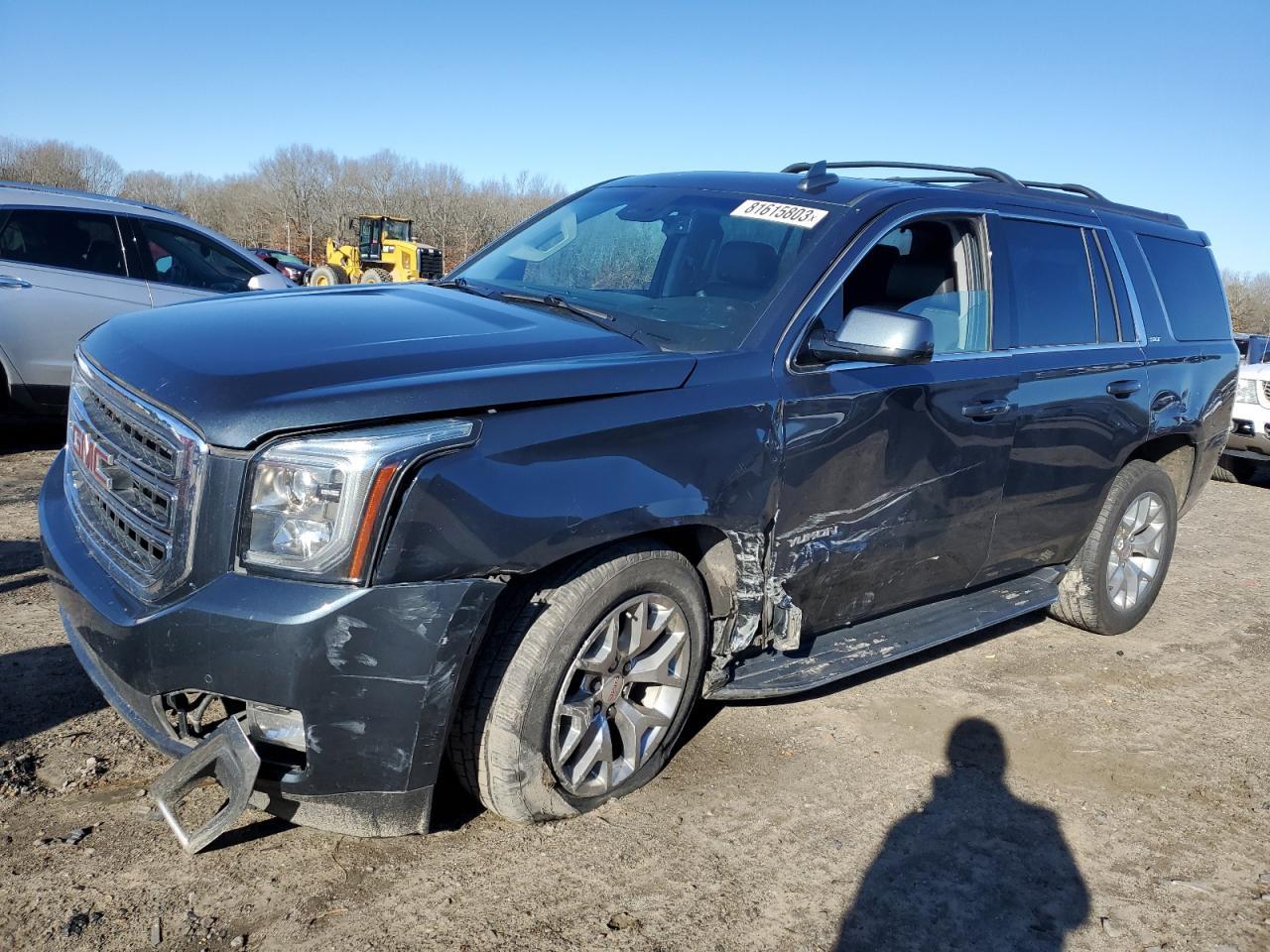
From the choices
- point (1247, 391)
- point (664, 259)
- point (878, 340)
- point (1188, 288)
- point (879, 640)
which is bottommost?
point (879, 640)

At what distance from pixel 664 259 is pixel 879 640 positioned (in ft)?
5.38

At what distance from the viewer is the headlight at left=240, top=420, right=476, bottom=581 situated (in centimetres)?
243

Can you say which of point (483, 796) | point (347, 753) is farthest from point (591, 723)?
point (347, 753)

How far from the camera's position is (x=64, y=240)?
24.4ft

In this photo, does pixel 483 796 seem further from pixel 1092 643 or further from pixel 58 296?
pixel 58 296

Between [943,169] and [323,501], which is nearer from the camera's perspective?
[323,501]

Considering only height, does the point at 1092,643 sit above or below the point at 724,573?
below

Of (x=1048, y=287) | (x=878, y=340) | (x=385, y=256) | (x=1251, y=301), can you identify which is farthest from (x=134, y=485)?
(x=1251, y=301)

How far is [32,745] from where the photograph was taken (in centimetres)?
328

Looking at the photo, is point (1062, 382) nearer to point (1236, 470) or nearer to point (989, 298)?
point (989, 298)

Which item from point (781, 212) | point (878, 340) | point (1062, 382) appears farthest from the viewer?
point (1062, 382)

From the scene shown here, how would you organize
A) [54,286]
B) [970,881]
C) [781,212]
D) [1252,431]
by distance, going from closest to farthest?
[970,881], [781,212], [54,286], [1252,431]

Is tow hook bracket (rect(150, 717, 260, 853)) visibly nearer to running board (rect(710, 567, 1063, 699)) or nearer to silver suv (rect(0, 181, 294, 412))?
running board (rect(710, 567, 1063, 699))

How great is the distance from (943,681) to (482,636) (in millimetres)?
2685
